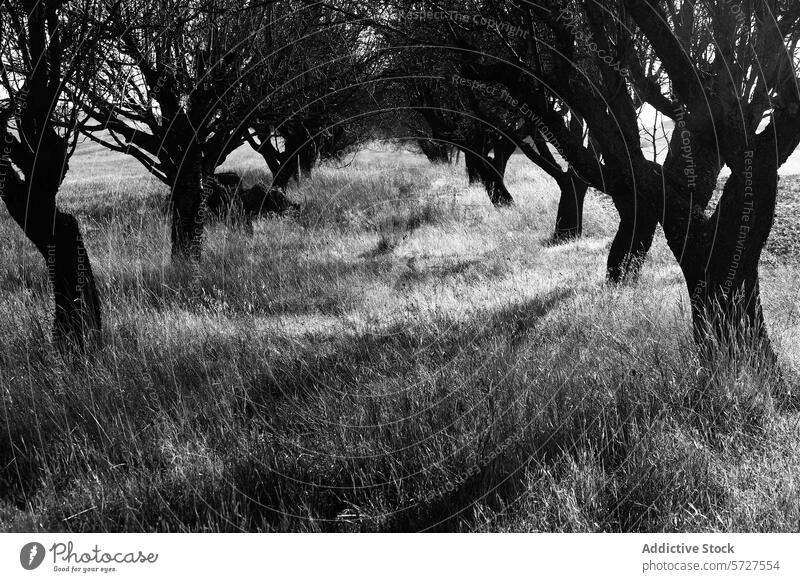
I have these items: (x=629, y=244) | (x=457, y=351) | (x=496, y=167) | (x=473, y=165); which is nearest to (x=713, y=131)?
(x=457, y=351)

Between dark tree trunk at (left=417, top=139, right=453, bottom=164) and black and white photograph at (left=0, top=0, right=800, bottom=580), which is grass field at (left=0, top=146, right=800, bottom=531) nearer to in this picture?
black and white photograph at (left=0, top=0, right=800, bottom=580)

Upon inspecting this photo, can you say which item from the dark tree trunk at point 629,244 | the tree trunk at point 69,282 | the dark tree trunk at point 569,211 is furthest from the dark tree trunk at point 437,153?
A: the tree trunk at point 69,282

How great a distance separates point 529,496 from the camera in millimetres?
3305

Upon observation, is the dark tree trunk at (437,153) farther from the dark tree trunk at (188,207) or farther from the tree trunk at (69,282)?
the tree trunk at (69,282)

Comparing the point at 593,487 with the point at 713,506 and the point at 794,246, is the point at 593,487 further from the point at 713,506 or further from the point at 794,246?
the point at 794,246

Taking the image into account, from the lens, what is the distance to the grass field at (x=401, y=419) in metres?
3.32

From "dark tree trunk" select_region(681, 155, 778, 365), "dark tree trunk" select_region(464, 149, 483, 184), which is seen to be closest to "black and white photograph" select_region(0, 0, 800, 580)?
"dark tree trunk" select_region(681, 155, 778, 365)

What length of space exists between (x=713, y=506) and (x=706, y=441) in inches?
17.8

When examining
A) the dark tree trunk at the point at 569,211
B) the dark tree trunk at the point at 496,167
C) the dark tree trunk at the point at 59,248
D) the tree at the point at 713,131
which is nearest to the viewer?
the tree at the point at 713,131

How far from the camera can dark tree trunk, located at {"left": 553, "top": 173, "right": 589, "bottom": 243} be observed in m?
11.1
